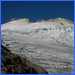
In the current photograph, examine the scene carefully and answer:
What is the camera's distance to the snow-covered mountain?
8211 millimetres

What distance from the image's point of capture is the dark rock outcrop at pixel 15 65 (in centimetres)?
793

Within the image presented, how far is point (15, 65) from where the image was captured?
8016 millimetres

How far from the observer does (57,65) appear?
323 inches

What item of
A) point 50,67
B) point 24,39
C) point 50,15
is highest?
point 50,15

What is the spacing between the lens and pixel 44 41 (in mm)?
8281

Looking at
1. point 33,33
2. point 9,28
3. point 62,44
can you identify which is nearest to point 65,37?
point 62,44

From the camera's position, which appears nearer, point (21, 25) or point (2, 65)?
point (2, 65)

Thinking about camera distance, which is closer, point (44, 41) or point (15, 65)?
point (15, 65)

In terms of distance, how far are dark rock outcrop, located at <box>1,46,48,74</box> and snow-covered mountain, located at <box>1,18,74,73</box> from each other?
168 millimetres

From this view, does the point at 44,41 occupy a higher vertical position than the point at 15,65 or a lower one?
higher

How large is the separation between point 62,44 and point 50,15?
683 mm

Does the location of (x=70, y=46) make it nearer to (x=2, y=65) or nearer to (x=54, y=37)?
(x=54, y=37)

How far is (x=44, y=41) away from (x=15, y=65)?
84 centimetres

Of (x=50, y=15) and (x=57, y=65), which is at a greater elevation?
(x=50, y=15)
